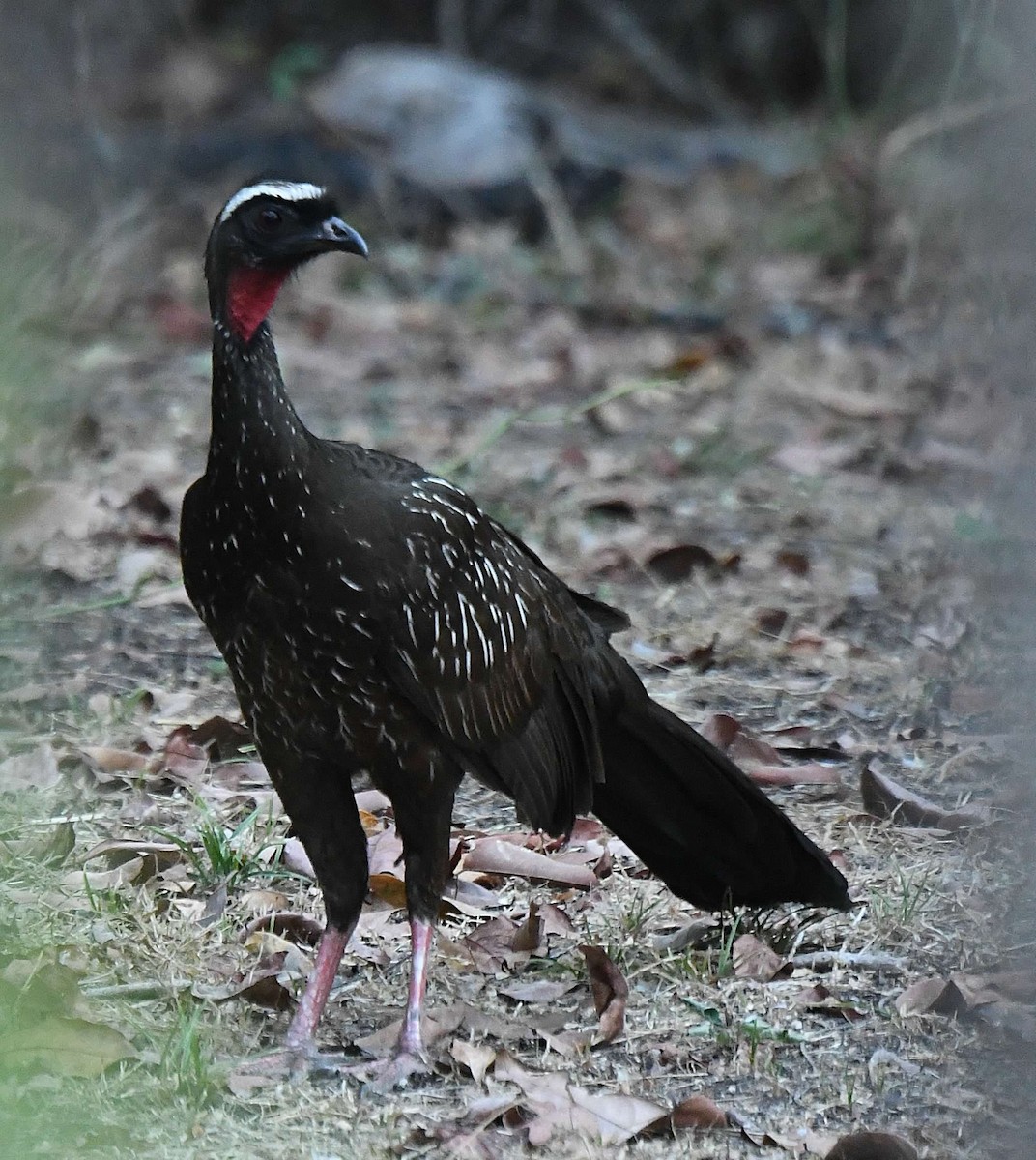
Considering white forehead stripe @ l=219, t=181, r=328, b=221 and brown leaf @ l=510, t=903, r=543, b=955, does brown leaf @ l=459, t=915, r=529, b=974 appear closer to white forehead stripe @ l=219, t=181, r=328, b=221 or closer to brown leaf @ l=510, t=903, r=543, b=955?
brown leaf @ l=510, t=903, r=543, b=955

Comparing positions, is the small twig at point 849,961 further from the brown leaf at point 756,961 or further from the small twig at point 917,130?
the small twig at point 917,130

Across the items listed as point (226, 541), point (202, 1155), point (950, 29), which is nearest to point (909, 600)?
point (226, 541)

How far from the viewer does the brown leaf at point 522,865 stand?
14.8 feet

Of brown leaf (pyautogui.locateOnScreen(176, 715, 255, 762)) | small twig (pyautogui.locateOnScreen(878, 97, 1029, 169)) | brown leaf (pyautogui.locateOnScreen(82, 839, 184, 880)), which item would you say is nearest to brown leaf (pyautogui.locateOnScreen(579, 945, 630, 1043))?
brown leaf (pyautogui.locateOnScreen(82, 839, 184, 880))

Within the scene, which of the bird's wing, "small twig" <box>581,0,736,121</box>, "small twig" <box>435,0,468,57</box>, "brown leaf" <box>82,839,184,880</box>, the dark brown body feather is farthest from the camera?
"small twig" <box>581,0,736,121</box>

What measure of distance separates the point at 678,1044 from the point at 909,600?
3078mm

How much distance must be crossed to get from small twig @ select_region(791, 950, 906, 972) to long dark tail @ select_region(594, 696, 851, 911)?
0.48 feet

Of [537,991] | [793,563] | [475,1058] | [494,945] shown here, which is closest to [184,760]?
[494,945]

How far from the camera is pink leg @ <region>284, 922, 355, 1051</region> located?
378cm

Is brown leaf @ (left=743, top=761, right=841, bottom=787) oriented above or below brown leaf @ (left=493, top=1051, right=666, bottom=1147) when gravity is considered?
above

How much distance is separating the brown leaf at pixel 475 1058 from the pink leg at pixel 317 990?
1.02 feet

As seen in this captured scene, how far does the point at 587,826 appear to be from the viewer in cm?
492

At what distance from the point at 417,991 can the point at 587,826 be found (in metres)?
1.21

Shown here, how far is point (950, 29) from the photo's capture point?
10.8m
